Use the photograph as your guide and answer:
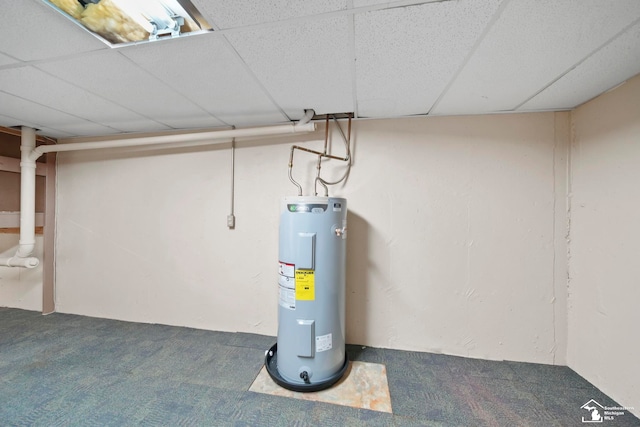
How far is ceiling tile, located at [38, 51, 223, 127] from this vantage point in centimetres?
111

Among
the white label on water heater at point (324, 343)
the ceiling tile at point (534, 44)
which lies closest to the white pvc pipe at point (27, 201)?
the white label on water heater at point (324, 343)

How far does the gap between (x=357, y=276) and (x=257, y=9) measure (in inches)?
66.2

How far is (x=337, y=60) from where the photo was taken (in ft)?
3.51

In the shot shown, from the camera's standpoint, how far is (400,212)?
5.64ft

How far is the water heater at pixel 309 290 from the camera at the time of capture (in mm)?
1333

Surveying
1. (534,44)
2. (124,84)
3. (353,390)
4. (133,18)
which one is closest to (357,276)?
(353,390)

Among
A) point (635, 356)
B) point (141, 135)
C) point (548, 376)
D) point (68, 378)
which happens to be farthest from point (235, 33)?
point (548, 376)

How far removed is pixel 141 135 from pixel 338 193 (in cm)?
201

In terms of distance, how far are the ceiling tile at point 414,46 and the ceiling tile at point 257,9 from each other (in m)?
0.16

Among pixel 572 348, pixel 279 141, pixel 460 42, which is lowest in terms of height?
pixel 572 348

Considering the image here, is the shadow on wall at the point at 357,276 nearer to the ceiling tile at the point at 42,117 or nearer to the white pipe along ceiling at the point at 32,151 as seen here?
the white pipe along ceiling at the point at 32,151

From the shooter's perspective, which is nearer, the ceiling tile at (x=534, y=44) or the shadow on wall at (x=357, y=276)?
the ceiling tile at (x=534, y=44)

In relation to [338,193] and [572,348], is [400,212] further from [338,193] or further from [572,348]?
[572,348]

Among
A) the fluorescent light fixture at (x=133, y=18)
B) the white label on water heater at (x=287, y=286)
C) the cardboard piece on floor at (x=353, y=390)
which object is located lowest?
the cardboard piece on floor at (x=353, y=390)
